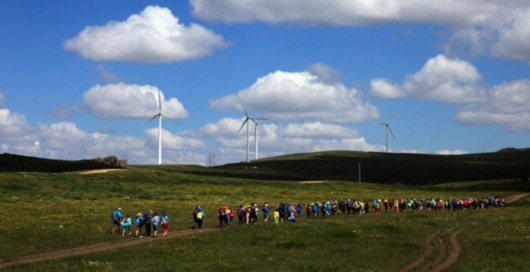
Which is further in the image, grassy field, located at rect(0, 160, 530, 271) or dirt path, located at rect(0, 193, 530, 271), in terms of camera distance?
dirt path, located at rect(0, 193, 530, 271)

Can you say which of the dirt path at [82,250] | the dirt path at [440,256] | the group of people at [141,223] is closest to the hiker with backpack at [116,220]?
the group of people at [141,223]

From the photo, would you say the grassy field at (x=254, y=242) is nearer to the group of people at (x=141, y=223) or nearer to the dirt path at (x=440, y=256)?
the dirt path at (x=440, y=256)

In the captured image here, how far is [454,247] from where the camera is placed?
1802 inches

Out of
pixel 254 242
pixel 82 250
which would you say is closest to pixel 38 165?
pixel 254 242

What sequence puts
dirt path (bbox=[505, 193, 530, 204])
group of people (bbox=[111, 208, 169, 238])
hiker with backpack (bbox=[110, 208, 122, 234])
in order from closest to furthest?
group of people (bbox=[111, 208, 169, 238])
hiker with backpack (bbox=[110, 208, 122, 234])
dirt path (bbox=[505, 193, 530, 204])

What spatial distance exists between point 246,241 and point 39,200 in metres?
49.9

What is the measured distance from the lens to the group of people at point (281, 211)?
173 feet

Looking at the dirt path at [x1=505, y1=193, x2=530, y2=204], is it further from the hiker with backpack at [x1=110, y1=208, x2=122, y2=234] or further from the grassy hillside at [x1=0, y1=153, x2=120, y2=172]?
the grassy hillside at [x1=0, y1=153, x2=120, y2=172]

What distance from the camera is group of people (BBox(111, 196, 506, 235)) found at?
52781 millimetres

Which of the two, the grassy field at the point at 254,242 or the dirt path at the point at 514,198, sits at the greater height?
the dirt path at the point at 514,198

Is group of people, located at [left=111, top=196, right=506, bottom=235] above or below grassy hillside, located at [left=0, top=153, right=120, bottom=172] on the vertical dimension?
below

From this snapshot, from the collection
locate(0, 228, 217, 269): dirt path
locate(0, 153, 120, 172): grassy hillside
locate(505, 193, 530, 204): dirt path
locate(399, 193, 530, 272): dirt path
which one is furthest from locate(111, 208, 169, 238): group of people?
Answer: locate(0, 153, 120, 172): grassy hillside

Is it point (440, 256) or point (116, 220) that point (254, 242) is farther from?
point (116, 220)

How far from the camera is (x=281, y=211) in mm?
66125
